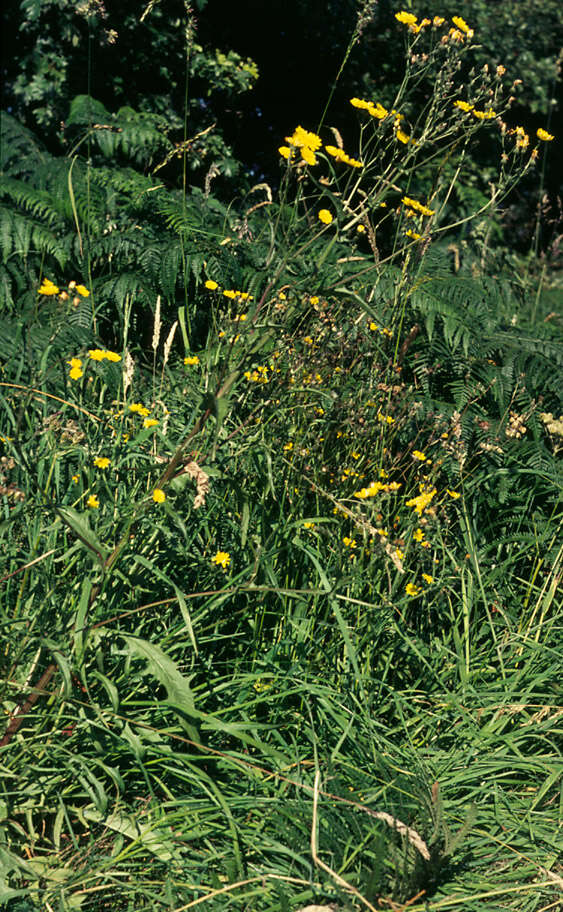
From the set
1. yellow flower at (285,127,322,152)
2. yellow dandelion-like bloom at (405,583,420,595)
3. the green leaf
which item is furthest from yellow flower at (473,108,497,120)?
the green leaf

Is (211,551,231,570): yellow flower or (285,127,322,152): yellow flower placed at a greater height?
(285,127,322,152): yellow flower

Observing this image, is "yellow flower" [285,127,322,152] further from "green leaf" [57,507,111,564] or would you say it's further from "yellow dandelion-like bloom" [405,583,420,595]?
"yellow dandelion-like bloom" [405,583,420,595]

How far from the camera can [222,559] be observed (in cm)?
192

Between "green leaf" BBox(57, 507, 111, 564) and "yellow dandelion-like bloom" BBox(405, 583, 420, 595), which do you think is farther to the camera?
"yellow dandelion-like bloom" BBox(405, 583, 420, 595)

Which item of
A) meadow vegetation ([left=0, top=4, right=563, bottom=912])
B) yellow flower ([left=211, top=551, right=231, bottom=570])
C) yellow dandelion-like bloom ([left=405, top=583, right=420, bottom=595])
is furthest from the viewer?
yellow dandelion-like bloom ([left=405, top=583, right=420, bottom=595])

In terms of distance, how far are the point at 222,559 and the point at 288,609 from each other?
8.8 inches

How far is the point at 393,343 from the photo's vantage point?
272cm

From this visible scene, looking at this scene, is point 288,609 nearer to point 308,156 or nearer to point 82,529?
point 82,529

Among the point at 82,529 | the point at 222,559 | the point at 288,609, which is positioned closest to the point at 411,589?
the point at 288,609

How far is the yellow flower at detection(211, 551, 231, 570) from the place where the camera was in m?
1.91

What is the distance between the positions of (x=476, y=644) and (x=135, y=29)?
4399 mm

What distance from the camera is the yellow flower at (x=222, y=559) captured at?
191 cm

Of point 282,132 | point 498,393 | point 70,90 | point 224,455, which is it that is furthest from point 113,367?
point 282,132

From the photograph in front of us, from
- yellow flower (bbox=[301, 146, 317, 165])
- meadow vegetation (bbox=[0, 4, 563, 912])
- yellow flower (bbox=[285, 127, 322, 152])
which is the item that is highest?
yellow flower (bbox=[285, 127, 322, 152])
